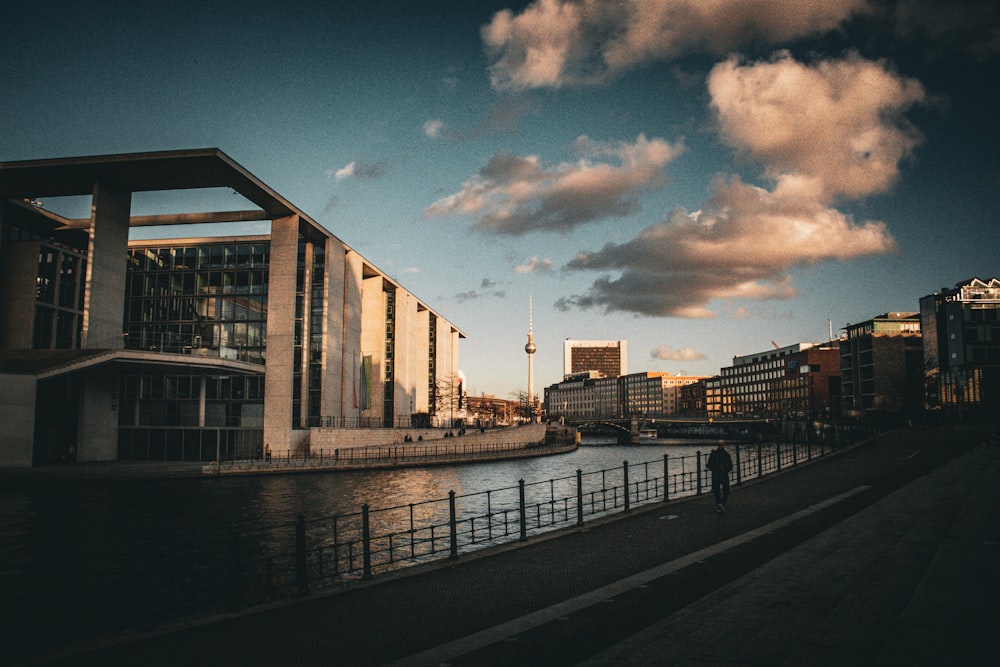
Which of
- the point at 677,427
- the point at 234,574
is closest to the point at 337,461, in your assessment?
the point at 234,574

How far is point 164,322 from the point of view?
6706 cm

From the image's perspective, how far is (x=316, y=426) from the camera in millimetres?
61281

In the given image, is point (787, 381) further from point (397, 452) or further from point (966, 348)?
point (397, 452)

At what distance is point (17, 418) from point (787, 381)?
160m

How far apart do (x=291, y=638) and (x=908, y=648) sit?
687cm

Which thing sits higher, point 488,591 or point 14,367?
point 14,367

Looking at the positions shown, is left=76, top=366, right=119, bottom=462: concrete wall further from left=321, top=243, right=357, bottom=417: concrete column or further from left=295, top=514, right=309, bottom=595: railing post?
left=295, top=514, right=309, bottom=595: railing post

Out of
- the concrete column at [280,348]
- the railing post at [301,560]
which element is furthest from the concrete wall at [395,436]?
the railing post at [301,560]

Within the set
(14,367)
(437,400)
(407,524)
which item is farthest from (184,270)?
(437,400)

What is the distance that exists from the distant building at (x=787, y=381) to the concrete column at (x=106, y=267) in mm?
113625

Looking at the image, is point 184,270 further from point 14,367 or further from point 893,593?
point 893,593

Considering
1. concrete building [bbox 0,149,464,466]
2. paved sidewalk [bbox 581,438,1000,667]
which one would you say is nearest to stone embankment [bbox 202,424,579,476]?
concrete building [bbox 0,149,464,466]

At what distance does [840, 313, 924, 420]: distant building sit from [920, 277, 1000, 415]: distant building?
42.5 feet

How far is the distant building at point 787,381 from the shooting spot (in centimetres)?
15112
